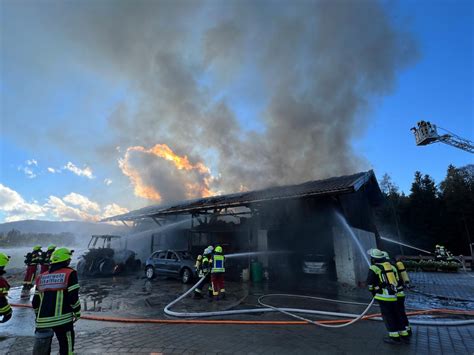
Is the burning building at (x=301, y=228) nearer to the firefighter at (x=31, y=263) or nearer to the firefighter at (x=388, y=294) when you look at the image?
the firefighter at (x=388, y=294)

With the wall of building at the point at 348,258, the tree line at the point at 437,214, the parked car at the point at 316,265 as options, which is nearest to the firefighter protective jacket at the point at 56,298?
the wall of building at the point at 348,258

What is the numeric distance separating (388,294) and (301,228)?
9593 mm

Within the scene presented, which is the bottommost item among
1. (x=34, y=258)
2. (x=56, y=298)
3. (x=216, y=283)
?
(x=216, y=283)

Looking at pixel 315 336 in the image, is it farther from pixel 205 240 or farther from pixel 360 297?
pixel 205 240

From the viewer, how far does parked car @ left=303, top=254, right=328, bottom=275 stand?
12.1 metres

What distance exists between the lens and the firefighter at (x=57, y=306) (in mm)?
3107

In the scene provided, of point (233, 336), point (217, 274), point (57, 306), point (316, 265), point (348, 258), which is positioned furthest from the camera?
point (316, 265)

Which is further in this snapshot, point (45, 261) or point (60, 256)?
point (45, 261)

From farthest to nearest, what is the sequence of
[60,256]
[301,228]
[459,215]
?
[459,215], [301,228], [60,256]

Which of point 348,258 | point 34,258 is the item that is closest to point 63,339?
point 34,258

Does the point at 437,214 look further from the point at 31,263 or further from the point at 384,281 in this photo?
the point at 31,263

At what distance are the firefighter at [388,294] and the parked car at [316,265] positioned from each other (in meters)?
7.70

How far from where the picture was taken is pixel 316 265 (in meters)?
12.2

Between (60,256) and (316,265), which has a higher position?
(60,256)
